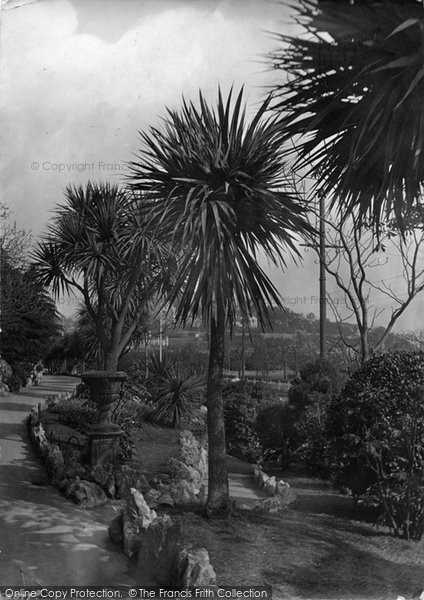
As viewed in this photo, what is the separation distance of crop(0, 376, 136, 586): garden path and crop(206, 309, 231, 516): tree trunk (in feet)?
2.06

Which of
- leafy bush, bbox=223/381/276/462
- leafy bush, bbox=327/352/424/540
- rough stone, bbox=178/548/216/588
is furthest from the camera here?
leafy bush, bbox=327/352/424/540

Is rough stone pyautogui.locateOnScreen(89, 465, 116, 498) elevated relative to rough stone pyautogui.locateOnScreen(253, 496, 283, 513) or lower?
elevated

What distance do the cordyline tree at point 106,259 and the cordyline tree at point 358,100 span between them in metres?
1.08

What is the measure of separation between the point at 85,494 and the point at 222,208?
1944mm

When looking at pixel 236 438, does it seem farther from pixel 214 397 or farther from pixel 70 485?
pixel 70 485

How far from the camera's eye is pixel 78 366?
14.3 ft

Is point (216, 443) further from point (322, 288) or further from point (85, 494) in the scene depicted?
point (322, 288)

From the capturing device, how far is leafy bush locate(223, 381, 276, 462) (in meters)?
4.21

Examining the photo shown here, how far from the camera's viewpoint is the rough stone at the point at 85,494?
13.5 ft

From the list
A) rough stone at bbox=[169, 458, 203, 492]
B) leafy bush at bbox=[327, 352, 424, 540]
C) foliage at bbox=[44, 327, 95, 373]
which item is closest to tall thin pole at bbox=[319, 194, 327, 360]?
leafy bush at bbox=[327, 352, 424, 540]

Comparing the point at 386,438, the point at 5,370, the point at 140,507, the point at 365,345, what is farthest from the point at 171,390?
the point at 386,438

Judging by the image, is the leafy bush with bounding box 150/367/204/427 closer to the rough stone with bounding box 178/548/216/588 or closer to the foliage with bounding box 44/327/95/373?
the foliage with bounding box 44/327/95/373

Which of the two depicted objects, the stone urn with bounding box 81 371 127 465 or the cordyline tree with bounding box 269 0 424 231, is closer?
the cordyline tree with bounding box 269 0 424 231

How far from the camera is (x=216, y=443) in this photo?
13.7 feet
